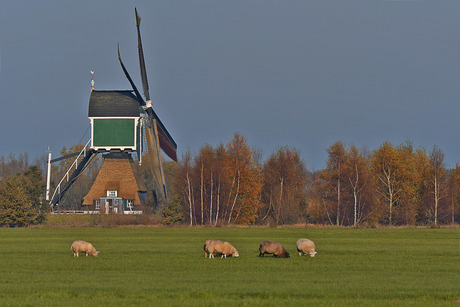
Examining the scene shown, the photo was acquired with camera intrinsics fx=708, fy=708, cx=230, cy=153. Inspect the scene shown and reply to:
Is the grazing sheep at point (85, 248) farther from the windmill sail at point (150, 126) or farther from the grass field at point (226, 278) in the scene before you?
the windmill sail at point (150, 126)

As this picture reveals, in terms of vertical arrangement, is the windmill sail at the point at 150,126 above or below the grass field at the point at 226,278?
above

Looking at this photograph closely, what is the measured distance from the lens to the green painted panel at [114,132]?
327ft

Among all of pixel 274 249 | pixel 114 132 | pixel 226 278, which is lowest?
pixel 226 278

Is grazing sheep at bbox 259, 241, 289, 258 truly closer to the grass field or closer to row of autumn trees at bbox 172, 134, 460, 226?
the grass field

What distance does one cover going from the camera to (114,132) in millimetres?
100062

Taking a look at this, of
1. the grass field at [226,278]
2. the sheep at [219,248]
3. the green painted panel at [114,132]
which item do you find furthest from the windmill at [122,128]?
the sheep at [219,248]

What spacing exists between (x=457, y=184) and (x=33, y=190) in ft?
196

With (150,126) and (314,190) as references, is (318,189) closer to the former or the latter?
(314,190)

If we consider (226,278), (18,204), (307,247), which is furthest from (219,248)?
(18,204)

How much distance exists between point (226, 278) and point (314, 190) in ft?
239

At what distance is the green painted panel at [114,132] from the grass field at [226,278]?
184 feet

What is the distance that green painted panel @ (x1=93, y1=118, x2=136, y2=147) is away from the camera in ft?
327

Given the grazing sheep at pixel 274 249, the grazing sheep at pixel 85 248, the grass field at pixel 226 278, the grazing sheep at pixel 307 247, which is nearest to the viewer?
the grass field at pixel 226 278

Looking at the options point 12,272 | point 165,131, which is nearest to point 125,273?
point 12,272
